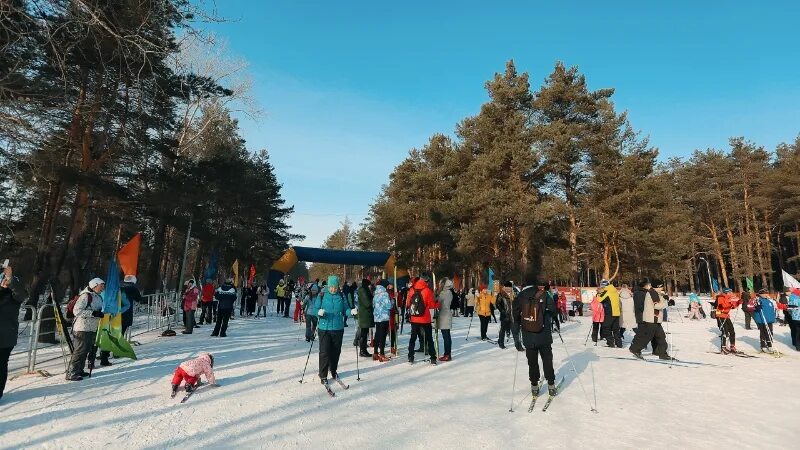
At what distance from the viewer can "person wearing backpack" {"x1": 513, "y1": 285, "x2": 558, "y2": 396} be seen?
6641mm

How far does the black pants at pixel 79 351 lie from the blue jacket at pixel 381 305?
5425mm

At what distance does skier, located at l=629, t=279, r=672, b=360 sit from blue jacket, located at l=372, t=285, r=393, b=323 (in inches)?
255

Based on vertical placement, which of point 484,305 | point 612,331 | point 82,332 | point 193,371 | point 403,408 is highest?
point 484,305

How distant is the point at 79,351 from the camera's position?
741cm

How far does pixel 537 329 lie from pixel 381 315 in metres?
4.18

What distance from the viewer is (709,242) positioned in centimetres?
4981

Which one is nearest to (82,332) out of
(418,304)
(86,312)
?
(86,312)

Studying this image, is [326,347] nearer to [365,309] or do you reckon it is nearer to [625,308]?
[365,309]

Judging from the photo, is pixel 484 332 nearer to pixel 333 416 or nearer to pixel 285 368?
pixel 285 368

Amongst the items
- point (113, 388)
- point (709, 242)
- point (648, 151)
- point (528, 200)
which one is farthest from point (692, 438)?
point (709, 242)

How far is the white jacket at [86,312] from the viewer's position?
290 inches

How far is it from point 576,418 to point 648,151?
33.2 m

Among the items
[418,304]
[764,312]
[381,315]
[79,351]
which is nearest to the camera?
[79,351]

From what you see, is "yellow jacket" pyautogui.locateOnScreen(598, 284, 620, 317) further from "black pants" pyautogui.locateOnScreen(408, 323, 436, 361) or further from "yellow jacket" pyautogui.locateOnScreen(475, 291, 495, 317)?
"black pants" pyautogui.locateOnScreen(408, 323, 436, 361)
